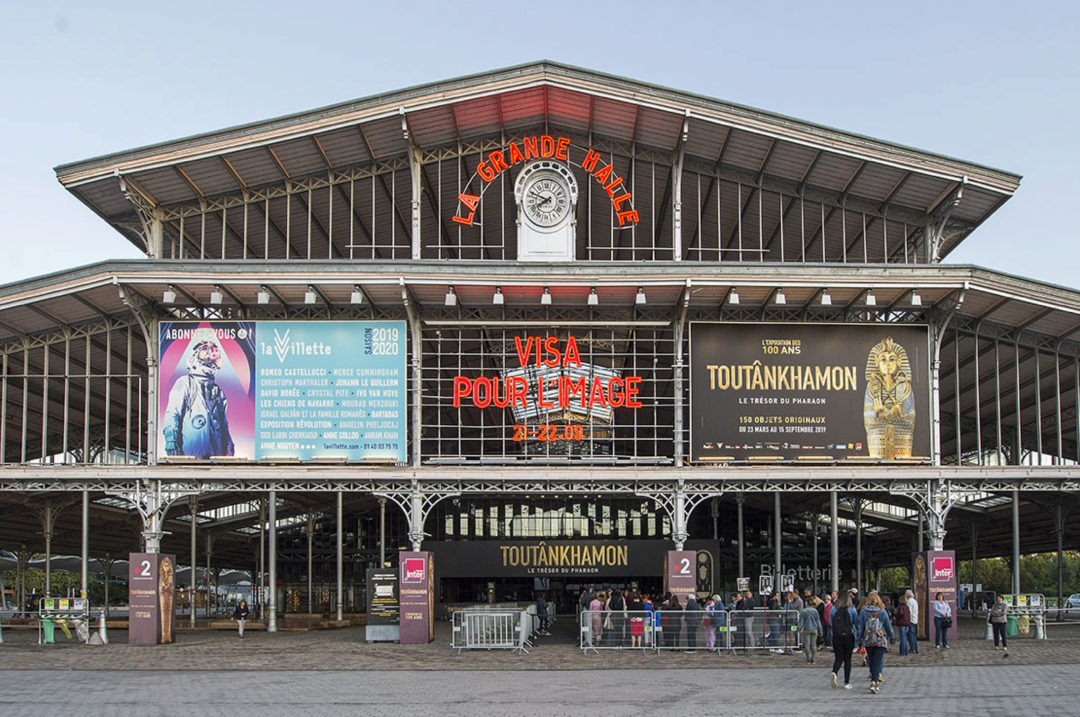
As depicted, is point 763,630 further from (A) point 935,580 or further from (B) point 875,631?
(B) point 875,631

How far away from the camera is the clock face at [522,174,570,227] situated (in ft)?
120

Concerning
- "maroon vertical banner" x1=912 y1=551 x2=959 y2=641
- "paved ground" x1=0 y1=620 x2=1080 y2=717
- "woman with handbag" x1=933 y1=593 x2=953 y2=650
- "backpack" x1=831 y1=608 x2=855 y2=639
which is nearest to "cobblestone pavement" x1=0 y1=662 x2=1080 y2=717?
"paved ground" x1=0 y1=620 x2=1080 y2=717

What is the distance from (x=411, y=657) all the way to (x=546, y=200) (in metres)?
15.3

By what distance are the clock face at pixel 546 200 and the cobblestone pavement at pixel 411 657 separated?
44.5 ft

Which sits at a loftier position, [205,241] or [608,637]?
[205,241]

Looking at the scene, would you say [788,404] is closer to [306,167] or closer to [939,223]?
[939,223]

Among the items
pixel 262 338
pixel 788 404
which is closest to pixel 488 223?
pixel 262 338

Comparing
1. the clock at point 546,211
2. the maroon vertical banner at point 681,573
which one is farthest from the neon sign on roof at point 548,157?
the maroon vertical banner at point 681,573

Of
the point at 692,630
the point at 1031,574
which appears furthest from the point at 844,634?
the point at 1031,574

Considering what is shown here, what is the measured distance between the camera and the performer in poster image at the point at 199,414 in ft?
116

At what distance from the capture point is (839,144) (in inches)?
1415

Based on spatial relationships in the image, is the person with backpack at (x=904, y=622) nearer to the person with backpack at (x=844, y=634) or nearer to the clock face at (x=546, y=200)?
the person with backpack at (x=844, y=634)

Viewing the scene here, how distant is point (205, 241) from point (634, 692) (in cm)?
2569

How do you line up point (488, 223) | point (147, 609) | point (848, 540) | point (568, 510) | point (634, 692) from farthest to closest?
point (848, 540)
point (568, 510)
point (488, 223)
point (147, 609)
point (634, 692)
